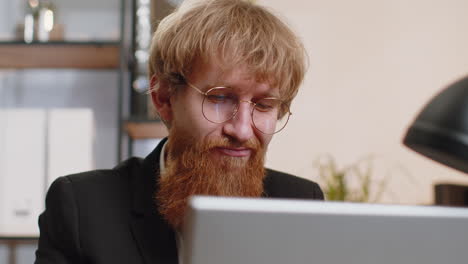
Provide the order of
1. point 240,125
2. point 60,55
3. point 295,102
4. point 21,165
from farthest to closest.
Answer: point 295,102, point 60,55, point 21,165, point 240,125

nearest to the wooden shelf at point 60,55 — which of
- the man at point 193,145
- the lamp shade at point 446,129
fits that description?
the man at point 193,145

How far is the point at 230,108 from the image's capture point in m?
1.14

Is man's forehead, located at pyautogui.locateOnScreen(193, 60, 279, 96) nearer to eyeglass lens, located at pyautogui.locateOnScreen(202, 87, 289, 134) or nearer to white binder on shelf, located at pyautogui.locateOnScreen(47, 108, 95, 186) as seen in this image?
eyeglass lens, located at pyautogui.locateOnScreen(202, 87, 289, 134)

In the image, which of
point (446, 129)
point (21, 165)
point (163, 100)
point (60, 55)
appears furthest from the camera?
point (60, 55)

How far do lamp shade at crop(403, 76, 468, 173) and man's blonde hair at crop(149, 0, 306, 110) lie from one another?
39 centimetres

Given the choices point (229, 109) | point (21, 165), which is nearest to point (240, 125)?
point (229, 109)

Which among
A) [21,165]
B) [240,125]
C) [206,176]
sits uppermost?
[240,125]

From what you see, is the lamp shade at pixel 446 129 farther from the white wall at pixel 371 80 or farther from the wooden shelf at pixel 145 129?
the white wall at pixel 371 80

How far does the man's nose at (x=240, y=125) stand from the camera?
1.12 meters

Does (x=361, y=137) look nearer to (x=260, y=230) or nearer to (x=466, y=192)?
(x=466, y=192)

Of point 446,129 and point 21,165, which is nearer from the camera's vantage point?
point 446,129

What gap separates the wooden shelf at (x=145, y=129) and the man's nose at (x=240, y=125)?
727mm

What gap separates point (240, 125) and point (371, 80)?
1.22 meters

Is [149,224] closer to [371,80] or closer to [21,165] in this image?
[21,165]
